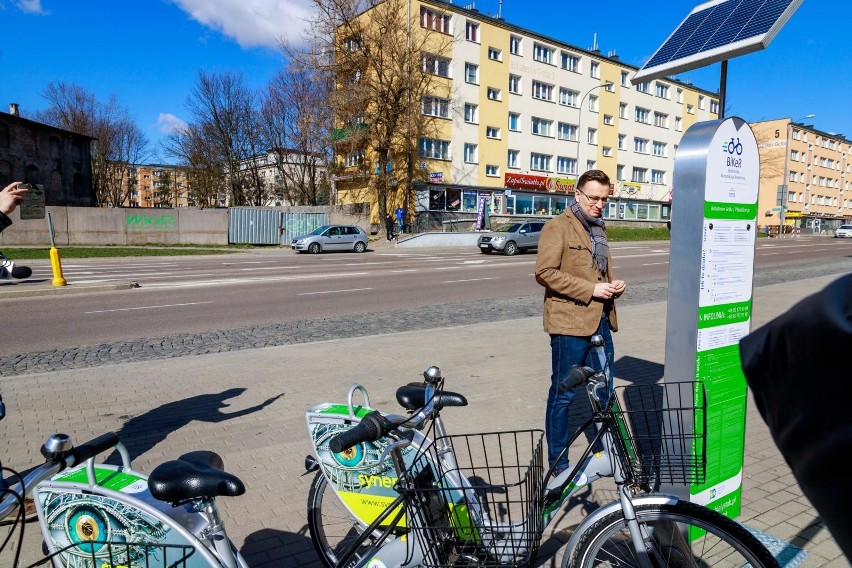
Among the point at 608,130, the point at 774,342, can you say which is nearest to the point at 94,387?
the point at 774,342

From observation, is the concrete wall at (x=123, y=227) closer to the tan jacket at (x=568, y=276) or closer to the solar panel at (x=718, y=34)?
the solar panel at (x=718, y=34)

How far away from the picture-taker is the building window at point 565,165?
166 ft

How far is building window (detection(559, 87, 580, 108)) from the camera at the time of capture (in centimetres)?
5041

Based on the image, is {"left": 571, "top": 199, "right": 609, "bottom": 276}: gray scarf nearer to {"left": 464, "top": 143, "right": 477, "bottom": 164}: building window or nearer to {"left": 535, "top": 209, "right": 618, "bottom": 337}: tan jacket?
{"left": 535, "top": 209, "right": 618, "bottom": 337}: tan jacket

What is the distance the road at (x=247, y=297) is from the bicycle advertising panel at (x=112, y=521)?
251 inches

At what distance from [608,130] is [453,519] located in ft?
188

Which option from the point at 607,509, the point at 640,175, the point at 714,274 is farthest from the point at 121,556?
the point at 640,175

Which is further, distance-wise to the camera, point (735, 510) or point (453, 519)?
point (735, 510)

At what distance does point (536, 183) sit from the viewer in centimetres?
4778

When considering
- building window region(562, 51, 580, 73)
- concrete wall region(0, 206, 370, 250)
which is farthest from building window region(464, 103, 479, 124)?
concrete wall region(0, 206, 370, 250)

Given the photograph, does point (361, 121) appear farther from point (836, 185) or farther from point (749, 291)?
point (836, 185)

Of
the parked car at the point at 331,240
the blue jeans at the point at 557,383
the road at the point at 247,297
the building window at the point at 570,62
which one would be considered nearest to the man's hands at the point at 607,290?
the blue jeans at the point at 557,383

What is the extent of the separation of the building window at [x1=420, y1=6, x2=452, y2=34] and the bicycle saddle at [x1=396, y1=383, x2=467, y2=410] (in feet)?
139

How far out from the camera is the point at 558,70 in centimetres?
4962
